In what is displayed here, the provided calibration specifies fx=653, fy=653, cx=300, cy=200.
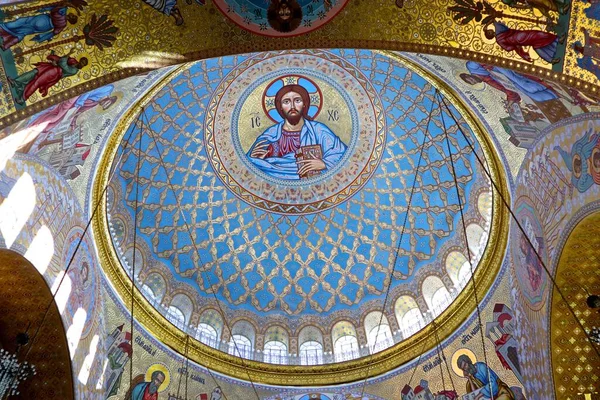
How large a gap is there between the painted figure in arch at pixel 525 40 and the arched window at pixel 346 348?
11189 mm

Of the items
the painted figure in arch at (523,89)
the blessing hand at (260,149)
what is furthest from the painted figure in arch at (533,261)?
the blessing hand at (260,149)

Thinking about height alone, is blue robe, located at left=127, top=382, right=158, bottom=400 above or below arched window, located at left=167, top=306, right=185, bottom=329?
below

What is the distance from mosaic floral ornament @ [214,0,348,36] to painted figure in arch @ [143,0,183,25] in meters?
0.58

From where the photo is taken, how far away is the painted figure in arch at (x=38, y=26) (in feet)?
28.6

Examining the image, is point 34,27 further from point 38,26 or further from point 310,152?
point 310,152

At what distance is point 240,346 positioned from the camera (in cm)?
1845

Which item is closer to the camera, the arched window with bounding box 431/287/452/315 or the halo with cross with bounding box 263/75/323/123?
the arched window with bounding box 431/287/452/315

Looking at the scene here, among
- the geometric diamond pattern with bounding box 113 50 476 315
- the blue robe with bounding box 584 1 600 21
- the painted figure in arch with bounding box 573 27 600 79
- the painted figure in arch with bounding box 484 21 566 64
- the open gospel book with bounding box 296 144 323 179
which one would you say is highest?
the open gospel book with bounding box 296 144 323 179

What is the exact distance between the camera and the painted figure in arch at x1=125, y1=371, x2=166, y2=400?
16.0 meters

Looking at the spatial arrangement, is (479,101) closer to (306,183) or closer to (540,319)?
(540,319)

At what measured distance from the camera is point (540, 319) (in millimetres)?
13594

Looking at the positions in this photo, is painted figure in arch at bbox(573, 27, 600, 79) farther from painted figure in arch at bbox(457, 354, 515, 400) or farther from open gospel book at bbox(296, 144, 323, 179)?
open gospel book at bbox(296, 144, 323, 179)

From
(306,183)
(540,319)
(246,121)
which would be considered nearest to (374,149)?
(306,183)

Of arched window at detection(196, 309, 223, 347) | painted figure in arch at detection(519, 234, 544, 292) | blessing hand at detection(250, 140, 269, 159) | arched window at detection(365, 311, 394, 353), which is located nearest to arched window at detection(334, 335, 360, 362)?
arched window at detection(365, 311, 394, 353)
